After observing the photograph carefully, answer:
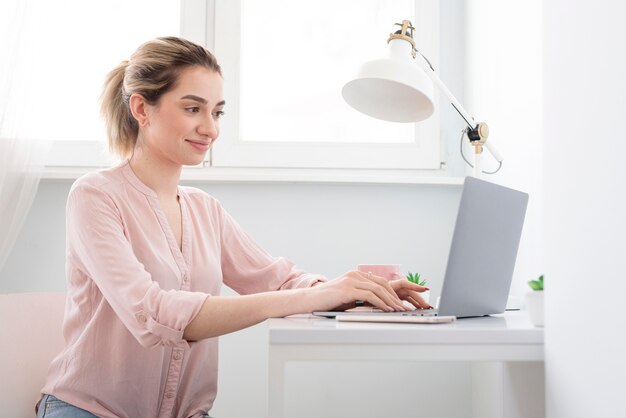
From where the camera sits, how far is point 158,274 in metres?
1.42

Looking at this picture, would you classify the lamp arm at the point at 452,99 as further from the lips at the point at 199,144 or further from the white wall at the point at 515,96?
the lips at the point at 199,144

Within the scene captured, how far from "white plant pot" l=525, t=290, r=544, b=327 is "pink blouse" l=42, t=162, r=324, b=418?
519mm

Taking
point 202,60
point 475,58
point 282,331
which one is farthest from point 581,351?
point 475,58

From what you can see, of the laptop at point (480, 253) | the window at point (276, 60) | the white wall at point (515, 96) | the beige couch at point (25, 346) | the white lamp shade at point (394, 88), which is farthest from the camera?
the window at point (276, 60)

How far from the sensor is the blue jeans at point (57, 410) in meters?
1.32

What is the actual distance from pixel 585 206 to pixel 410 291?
493 mm

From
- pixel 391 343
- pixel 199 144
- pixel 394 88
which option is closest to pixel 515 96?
pixel 394 88

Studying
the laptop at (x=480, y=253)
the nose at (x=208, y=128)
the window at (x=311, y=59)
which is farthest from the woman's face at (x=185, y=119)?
the window at (x=311, y=59)

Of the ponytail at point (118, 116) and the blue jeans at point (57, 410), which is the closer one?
the blue jeans at point (57, 410)

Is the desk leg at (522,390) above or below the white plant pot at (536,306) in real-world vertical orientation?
below

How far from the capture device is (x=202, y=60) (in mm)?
1544

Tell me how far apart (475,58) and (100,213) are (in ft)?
4.14

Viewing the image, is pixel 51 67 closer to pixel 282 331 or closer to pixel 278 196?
pixel 278 196

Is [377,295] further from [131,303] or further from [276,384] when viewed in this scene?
[131,303]
